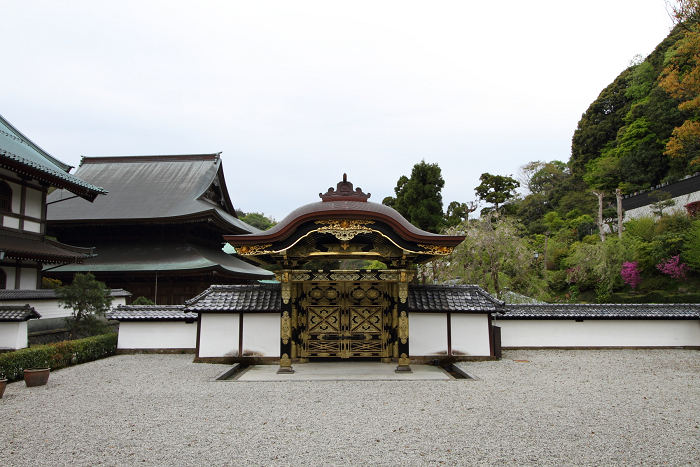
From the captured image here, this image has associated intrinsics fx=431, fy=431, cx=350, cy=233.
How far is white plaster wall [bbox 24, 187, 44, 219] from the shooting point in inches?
581

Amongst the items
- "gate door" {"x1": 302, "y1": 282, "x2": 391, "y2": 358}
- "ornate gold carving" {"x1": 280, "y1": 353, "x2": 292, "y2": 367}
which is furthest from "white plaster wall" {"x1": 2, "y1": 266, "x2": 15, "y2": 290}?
"ornate gold carving" {"x1": 280, "y1": 353, "x2": 292, "y2": 367}

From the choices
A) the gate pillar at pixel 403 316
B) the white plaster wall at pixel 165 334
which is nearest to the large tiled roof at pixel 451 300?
the gate pillar at pixel 403 316

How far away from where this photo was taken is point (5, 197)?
1387 cm

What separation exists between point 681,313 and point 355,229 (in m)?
10.00

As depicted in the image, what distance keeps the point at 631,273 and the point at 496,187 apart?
65.4 feet

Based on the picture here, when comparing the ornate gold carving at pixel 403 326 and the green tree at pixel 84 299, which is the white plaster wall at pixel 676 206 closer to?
the ornate gold carving at pixel 403 326

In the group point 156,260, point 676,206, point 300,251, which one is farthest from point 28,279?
point 676,206

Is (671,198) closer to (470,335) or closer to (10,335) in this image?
(470,335)

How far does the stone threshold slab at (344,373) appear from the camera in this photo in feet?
27.7

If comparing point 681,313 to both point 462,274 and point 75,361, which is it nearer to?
point 462,274

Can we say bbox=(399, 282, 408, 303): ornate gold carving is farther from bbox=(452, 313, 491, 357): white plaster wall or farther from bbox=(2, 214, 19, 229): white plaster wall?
bbox=(2, 214, 19, 229): white plaster wall

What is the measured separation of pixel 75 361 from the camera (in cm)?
1034

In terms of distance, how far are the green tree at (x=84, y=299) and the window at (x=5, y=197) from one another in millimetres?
4596

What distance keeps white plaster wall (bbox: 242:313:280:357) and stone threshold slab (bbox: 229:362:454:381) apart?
0.40 meters
